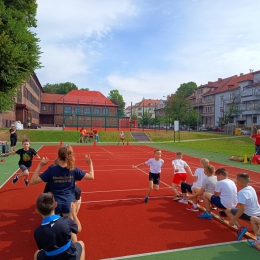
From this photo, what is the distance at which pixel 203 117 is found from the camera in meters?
78.9

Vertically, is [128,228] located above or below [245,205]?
below

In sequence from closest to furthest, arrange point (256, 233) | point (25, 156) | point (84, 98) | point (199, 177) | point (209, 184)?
1. point (256, 233)
2. point (209, 184)
3. point (199, 177)
4. point (25, 156)
5. point (84, 98)

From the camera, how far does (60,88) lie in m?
111

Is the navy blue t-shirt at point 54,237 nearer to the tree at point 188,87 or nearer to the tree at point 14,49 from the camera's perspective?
the tree at point 14,49

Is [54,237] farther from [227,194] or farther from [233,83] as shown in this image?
[233,83]

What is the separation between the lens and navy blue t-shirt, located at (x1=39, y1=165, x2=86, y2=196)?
4504 millimetres

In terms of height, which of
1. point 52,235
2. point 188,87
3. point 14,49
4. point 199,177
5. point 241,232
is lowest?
point 241,232

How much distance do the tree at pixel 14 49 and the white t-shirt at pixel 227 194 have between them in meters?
19.7

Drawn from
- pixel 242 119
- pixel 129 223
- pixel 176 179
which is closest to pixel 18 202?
pixel 129 223

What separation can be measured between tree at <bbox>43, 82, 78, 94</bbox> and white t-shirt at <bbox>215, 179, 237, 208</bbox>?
350ft

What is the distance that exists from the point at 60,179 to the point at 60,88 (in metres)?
113

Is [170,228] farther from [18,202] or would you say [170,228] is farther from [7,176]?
[7,176]

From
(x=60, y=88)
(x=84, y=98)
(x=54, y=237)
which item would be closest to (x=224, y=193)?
(x=54, y=237)

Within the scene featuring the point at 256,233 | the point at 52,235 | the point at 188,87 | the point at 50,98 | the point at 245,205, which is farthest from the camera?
the point at 188,87
